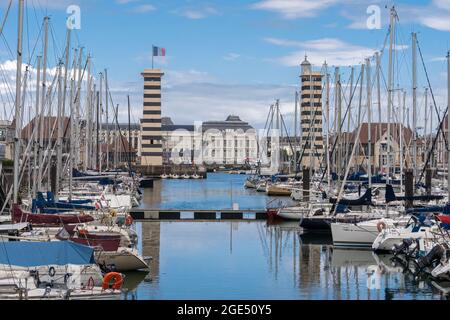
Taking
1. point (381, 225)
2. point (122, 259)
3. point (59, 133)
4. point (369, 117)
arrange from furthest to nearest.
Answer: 1. point (369, 117)
2. point (59, 133)
3. point (381, 225)
4. point (122, 259)

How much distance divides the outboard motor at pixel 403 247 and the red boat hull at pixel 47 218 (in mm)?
14293

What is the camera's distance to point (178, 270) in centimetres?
3628

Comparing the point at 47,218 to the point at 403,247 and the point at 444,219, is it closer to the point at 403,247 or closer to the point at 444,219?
the point at 403,247

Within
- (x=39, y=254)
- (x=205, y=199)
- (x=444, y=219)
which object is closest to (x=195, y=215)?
(x=444, y=219)

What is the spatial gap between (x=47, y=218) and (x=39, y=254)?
11629 mm

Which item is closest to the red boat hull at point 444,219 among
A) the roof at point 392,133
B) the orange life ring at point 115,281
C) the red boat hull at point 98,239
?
the red boat hull at point 98,239

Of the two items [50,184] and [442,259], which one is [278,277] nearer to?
[442,259]

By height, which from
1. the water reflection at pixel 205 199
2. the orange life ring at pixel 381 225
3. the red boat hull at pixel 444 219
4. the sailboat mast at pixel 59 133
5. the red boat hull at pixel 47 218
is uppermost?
the sailboat mast at pixel 59 133

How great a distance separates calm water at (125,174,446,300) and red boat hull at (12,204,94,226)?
400 cm

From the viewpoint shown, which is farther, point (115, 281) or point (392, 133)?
point (392, 133)

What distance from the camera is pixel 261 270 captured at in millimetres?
36844

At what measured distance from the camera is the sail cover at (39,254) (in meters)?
27.0

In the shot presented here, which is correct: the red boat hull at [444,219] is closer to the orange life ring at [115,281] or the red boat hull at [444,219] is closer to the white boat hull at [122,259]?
the white boat hull at [122,259]
